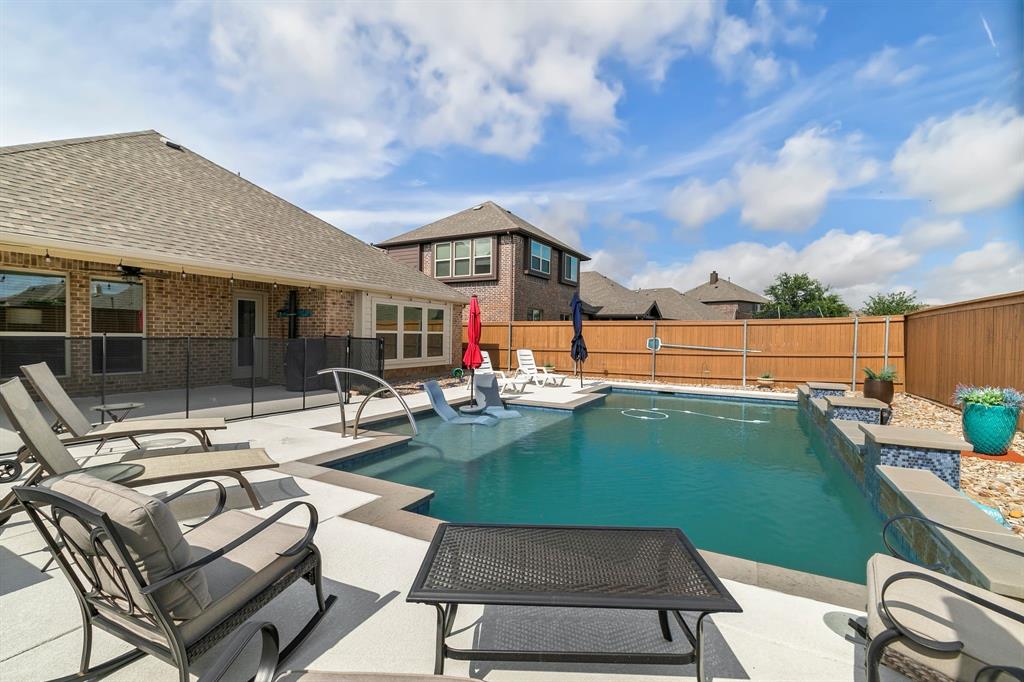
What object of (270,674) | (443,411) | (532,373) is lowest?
(443,411)

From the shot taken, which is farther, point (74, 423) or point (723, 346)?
point (723, 346)

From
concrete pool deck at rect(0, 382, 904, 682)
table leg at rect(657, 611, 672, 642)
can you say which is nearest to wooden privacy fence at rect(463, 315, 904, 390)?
concrete pool deck at rect(0, 382, 904, 682)

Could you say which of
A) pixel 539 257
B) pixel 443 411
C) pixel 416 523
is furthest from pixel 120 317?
pixel 539 257

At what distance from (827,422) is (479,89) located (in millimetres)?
11488

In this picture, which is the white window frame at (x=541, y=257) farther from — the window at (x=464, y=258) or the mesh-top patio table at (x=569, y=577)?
the mesh-top patio table at (x=569, y=577)

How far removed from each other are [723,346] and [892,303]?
2498 inches

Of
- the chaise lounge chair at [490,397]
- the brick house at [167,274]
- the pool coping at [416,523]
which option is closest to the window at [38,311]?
the brick house at [167,274]

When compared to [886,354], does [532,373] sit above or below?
below

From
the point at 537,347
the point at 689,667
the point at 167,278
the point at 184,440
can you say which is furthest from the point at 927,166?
the point at 537,347

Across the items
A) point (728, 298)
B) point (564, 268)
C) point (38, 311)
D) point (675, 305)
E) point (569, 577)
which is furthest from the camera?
point (728, 298)

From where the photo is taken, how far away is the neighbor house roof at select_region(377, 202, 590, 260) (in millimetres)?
21375

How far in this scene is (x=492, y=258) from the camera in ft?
70.0

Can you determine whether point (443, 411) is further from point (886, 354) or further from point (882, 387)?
point (886, 354)

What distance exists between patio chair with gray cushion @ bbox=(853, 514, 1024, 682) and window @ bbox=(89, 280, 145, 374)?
10.9 metres
